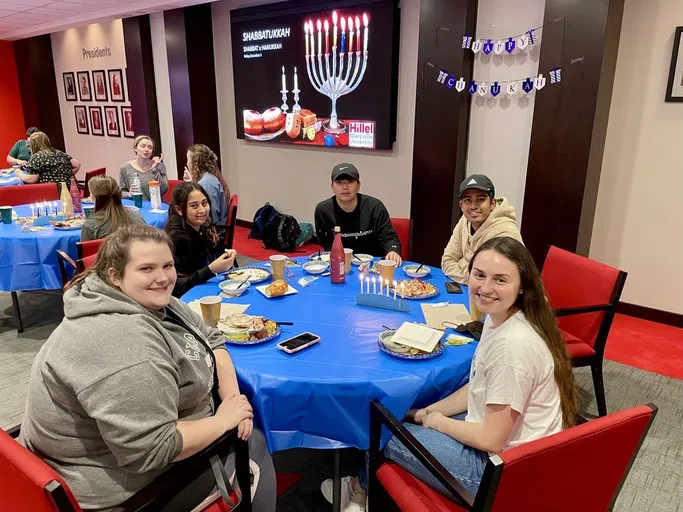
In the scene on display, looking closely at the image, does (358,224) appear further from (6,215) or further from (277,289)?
(6,215)

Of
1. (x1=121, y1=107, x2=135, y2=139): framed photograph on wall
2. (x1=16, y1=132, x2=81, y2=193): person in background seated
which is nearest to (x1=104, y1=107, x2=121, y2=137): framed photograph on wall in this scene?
(x1=121, y1=107, x2=135, y2=139): framed photograph on wall

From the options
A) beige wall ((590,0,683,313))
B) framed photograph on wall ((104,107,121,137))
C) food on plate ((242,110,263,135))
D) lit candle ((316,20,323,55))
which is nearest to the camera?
beige wall ((590,0,683,313))

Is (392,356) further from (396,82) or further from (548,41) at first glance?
(396,82)

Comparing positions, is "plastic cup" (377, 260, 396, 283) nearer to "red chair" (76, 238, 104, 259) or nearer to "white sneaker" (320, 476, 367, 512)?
"white sneaker" (320, 476, 367, 512)

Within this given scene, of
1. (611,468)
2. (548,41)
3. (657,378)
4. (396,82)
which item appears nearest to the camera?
(611,468)

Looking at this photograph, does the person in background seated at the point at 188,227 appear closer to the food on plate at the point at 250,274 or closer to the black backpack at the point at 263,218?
the food on plate at the point at 250,274

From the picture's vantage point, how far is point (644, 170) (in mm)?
3705

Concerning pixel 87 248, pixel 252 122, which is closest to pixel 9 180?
pixel 252 122

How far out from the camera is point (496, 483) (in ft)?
3.43

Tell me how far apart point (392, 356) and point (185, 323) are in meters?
0.71

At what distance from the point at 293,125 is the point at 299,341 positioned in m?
4.32

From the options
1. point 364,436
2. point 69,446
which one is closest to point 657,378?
point 364,436

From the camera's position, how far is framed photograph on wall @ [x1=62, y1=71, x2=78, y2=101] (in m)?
9.07

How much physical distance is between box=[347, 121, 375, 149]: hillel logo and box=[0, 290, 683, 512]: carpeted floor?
2995 millimetres
